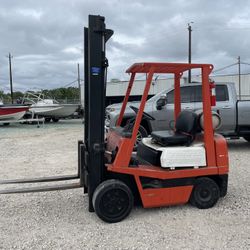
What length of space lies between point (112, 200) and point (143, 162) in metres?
0.92

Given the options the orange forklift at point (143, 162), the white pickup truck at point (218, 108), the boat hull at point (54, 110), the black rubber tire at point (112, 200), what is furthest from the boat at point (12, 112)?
the black rubber tire at point (112, 200)

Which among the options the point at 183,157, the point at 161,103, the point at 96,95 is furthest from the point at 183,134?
the point at 161,103

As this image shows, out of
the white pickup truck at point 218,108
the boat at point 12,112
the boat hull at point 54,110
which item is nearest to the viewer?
the white pickup truck at point 218,108

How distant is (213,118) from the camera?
16.0 feet

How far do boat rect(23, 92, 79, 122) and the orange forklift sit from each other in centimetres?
2039

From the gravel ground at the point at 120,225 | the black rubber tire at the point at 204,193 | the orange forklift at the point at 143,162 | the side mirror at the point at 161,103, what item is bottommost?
the gravel ground at the point at 120,225

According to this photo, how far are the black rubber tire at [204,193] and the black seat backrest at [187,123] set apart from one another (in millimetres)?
728

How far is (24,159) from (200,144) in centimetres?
583

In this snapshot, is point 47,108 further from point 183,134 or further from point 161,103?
point 183,134

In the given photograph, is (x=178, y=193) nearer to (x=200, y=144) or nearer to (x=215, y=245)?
(x=200, y=144)

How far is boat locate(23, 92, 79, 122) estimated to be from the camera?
2502cm

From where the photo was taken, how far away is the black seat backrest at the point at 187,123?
500 centimetres

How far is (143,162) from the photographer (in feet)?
16.9

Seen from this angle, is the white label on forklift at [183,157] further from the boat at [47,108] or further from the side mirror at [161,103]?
the boat at [47,108]
